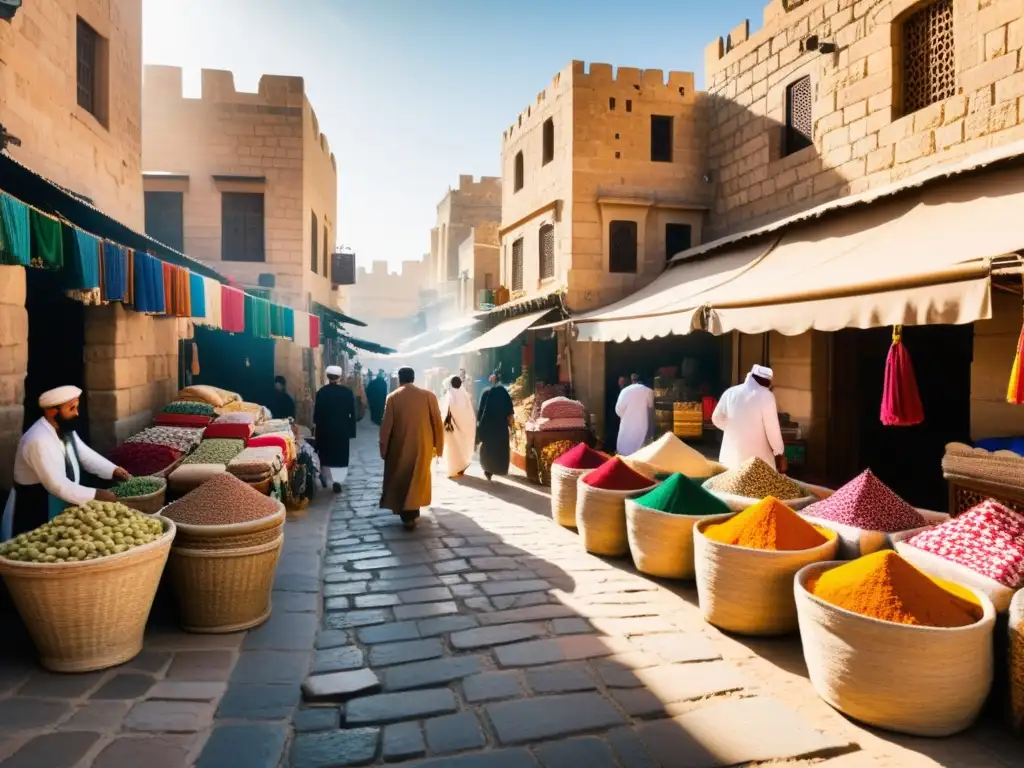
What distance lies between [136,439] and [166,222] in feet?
32.0

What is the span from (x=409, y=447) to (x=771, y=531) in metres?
4.01

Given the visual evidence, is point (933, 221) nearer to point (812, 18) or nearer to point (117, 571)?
point (812, 18)

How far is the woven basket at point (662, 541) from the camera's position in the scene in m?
4.80

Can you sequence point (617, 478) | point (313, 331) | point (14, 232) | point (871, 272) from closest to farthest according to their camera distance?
point (14, 232) < point (871, 272) < point (617, 478) < point (313, 331)

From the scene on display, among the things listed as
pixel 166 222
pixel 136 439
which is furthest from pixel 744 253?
pixel 166 222

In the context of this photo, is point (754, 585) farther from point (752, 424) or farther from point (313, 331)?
point (313, 331)

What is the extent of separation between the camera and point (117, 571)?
344 centimetres

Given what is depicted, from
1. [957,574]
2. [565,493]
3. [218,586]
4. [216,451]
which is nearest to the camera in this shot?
[957,574]

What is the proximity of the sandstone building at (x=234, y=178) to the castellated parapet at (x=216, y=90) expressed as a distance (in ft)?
0.07

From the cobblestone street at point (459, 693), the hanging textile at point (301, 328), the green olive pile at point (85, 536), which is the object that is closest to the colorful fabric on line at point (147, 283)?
the green olive pile at point (85, 536)

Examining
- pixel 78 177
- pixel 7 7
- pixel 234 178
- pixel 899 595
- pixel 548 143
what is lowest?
pixel 899 595

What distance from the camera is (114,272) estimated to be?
4926 millimetres

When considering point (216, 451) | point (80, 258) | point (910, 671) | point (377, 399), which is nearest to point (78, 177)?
point (216, 451)

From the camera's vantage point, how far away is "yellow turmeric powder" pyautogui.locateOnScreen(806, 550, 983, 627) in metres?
2.99
